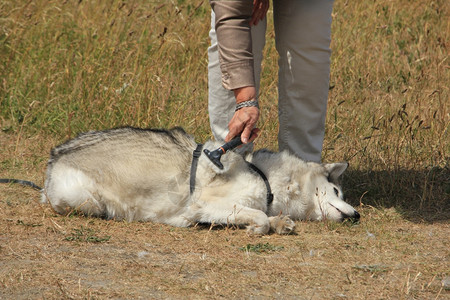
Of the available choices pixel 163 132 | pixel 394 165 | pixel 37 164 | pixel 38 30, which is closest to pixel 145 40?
pixel 38 30

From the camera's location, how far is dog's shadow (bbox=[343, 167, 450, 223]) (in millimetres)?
4473

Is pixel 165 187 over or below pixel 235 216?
over

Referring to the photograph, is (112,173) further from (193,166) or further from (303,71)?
(303,71)

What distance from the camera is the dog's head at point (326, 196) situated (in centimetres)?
408

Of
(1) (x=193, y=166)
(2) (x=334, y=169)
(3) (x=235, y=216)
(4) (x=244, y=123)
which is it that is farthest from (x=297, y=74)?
(3) (x=235, y=216)

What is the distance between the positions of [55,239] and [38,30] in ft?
12.3

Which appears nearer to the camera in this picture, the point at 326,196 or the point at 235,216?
the point at 235,216

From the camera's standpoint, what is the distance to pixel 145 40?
668cm

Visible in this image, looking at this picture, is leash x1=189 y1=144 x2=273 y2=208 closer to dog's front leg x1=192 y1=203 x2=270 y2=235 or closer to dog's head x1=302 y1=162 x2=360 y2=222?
dog's front leg x1=192 y1=203 x2=270 y2=235

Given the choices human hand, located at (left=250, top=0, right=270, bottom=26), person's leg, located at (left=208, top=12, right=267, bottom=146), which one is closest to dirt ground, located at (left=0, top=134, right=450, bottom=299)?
person's leg, located at (left=208, top=12, right=267, bottom=146)

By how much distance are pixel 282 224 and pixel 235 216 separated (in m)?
0.30

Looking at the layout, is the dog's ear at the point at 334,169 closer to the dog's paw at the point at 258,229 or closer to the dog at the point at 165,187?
the dog at the point at 165,187

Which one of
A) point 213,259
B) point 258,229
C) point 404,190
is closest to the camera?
point 213,259

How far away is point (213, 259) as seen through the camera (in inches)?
126
